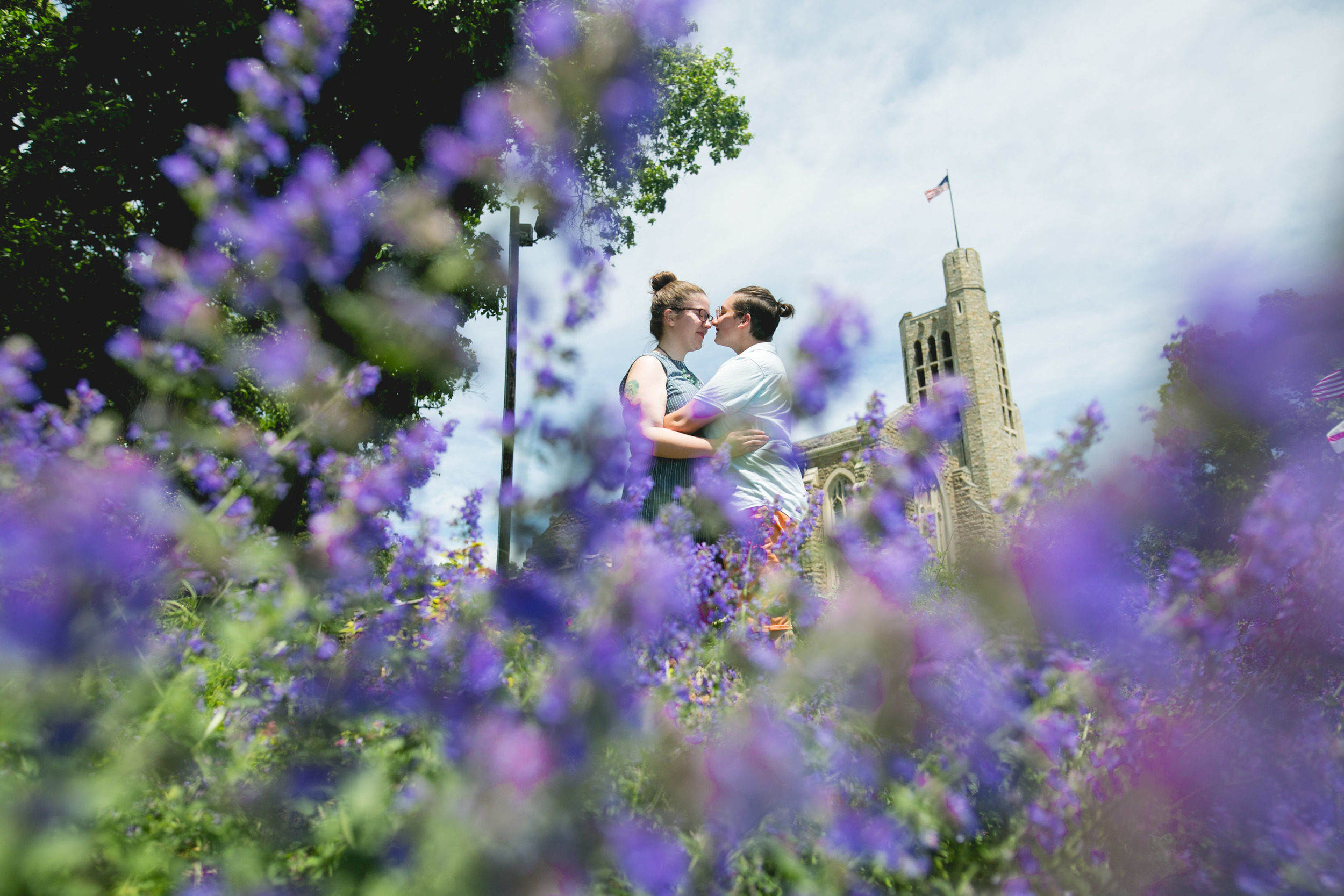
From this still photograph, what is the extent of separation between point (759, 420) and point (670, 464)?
0.44 meters

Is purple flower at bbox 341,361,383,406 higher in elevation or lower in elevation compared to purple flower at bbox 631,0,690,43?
lower

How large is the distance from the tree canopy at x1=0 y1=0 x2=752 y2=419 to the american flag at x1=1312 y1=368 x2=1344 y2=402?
25.1ft

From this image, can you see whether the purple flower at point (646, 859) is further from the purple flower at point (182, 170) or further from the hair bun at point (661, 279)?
the hair bun at point (661, 279)

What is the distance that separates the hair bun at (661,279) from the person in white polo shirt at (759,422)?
2.44 feet

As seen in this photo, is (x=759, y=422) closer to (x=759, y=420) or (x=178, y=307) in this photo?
(x=759, y=420)

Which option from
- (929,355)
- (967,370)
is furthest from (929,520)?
(929,355)

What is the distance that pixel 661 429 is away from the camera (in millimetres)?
2902

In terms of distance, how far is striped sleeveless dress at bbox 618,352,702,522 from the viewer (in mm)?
2996

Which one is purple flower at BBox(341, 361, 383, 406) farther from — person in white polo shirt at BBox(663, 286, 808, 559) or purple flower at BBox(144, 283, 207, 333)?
person in white polo shirt at BBox(663, 286, 808, 559)

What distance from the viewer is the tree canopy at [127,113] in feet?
28.7

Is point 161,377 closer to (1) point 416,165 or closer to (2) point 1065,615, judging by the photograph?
(2) point 1065,615

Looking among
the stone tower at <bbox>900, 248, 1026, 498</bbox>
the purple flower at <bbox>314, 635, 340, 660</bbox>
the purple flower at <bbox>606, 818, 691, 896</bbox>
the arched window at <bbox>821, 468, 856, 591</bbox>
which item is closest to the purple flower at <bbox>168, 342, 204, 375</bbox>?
the purple flower at <bbox>314, 635, 340, 660</bbox>

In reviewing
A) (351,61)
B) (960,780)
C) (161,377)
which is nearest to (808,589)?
(960,780)

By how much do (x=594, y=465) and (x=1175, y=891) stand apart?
1.45m
